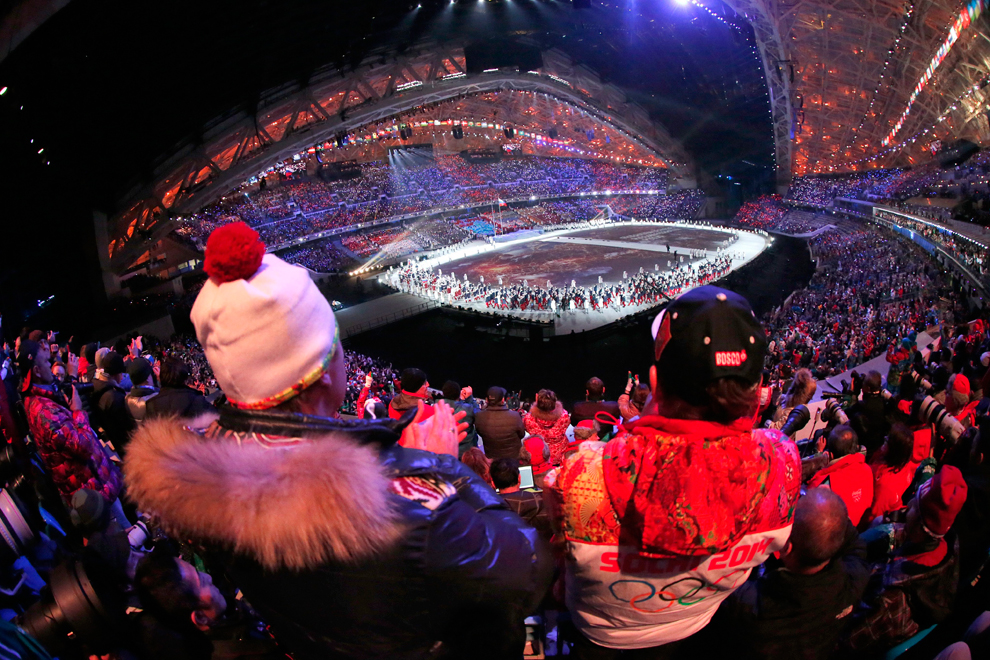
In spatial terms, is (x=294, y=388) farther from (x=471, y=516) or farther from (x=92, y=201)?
(x=92, y=201)

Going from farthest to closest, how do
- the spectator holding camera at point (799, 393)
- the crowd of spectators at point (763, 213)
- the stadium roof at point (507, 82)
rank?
the crowd of spectators at point (763, 213), the stadium roof at point (507, 82), the spectator holding camera at point (799, 393)

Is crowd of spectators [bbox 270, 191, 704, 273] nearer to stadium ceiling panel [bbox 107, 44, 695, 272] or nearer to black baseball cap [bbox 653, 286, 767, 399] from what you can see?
stadium ceiling panel [bbox 107, 44, 695, 272]

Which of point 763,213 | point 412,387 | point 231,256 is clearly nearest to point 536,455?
point 412,387

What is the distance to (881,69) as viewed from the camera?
31.1 meters

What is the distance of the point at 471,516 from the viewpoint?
3.65 feet

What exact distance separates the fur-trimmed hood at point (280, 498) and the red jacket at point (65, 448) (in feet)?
11.6

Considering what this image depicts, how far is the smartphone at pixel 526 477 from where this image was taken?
134 inches

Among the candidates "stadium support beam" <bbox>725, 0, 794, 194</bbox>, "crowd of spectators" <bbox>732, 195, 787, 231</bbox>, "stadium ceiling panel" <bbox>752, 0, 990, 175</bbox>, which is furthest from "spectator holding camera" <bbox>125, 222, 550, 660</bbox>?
"crowd of spectators" <bbox>732, 195, 787, 231</bbox>

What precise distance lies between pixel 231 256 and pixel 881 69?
42.8m

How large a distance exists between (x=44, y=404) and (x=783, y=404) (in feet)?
22.7

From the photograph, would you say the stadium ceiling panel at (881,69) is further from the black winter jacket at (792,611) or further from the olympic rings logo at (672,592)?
the olympic rings logo at (672,592)

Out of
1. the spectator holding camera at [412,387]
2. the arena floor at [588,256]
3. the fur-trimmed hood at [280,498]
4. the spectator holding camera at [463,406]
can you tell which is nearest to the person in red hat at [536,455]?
the spectator holding camera at [463,406]

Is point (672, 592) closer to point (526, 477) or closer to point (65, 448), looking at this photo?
point (526, 477)

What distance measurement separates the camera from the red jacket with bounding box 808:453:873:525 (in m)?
2.72
